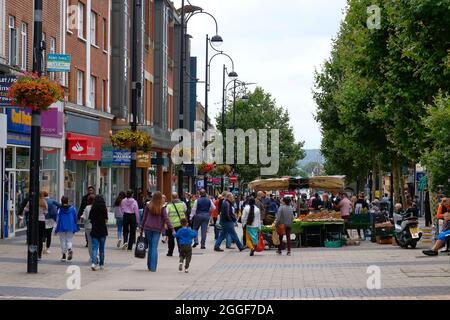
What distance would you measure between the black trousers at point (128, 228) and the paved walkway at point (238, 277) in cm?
43

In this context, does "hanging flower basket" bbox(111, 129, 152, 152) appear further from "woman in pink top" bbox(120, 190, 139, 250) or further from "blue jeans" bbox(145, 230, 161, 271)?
"blue jeans" bbox(145, 230, 161, 271)

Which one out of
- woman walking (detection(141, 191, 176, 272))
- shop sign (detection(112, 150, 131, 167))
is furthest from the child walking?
shop sign (detection(112, 150, 131, 167))

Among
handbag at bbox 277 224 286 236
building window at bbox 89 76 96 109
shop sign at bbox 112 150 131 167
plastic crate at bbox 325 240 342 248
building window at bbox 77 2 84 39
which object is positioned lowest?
plastic crate at bbox 325 240 342 248

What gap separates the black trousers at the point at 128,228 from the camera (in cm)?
2703

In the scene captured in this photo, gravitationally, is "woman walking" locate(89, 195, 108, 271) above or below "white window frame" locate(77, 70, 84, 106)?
below

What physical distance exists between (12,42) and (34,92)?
12.7 m

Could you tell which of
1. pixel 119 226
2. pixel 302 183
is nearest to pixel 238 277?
pixel 119 226

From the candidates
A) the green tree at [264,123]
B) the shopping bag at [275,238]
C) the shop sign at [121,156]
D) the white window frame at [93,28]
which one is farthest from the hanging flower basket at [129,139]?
the green tree at [264,123]

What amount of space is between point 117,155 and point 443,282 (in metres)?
20.2

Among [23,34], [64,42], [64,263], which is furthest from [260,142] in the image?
[64,263]

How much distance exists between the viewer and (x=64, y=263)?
2239cm

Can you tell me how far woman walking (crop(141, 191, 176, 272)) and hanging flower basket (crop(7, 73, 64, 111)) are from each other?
3.14 meters

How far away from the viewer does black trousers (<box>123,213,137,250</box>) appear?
2703cm
